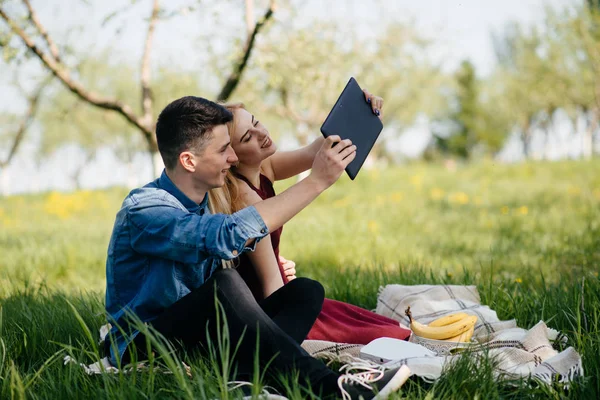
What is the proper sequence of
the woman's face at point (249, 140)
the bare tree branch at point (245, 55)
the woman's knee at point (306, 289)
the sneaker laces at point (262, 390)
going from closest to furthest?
the sneaker laces at point (262, 390) < the woman's knee at point (306, 289) < the woman's face at point (249, 140) < the bare tree branch at point (245, 55)

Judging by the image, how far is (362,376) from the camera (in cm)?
224

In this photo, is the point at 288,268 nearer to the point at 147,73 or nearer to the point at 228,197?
the point at 228,197

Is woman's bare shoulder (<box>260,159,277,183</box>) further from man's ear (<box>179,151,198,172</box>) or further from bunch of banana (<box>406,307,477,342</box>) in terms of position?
bunch of banana (<box>406,307,477,342</box>)

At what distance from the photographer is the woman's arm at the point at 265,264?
283cm

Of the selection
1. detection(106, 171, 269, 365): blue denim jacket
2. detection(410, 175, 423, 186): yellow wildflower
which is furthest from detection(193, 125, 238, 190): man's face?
detection(410, 175, 423, 186): yellow wildflower

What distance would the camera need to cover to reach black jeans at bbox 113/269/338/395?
7.20 feet

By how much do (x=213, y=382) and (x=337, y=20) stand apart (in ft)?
60.7

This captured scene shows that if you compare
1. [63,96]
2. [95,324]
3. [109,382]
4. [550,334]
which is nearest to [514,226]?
[550,334]

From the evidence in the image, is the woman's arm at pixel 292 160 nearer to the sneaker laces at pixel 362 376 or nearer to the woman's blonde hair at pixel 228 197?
the woman's blonde hair at pixel 228 197

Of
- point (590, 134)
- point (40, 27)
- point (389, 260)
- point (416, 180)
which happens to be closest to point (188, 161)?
point (389, 260)

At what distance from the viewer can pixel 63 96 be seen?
31.8 meters

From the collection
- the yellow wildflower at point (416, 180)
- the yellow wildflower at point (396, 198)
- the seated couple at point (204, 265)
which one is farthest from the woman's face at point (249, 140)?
the yellow wildflower at point (416, 180)

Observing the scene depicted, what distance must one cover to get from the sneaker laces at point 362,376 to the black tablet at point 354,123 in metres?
0.75

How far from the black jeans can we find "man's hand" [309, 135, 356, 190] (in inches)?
19.5
